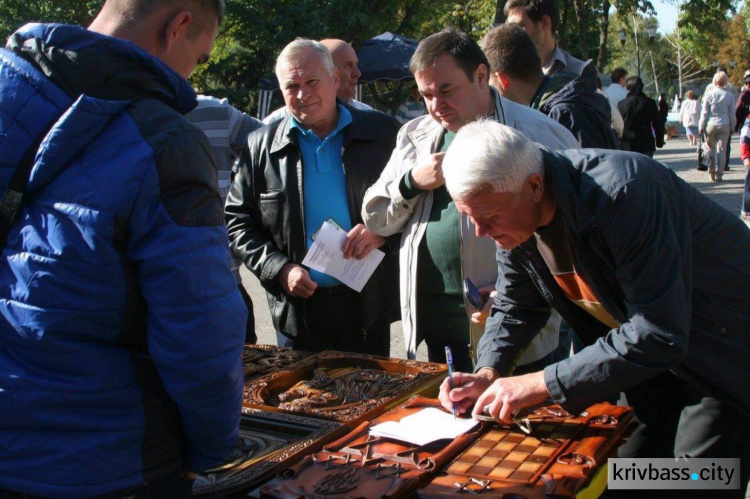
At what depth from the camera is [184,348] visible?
1.49m

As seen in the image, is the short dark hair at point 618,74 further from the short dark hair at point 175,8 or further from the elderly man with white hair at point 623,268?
the short dark hair at point 175,8

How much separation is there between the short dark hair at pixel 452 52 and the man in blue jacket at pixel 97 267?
1.54m

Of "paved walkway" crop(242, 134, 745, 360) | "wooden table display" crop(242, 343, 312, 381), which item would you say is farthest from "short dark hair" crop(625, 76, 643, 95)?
"wooden table display" crop(242, 343, 312, 381)

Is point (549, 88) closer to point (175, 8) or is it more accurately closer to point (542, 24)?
point (542, 24)

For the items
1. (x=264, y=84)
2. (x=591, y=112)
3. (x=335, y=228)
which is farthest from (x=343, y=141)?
(x=264, y=84)

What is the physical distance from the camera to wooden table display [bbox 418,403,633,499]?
170 centimetres

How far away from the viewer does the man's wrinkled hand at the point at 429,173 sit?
281 cm

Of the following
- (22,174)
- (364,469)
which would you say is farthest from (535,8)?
(22,174)

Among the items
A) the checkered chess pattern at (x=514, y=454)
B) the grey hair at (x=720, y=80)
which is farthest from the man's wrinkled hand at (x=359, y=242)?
the grey hair at (x=720, y=80)

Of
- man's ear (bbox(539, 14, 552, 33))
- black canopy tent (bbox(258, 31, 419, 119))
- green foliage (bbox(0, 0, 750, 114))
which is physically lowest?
man's ear (bbox(539, 14, 552, 33))

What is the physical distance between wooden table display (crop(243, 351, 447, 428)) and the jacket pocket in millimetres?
676

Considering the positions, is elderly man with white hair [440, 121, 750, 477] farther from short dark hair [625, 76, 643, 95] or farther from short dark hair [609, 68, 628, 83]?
short dark hair [609, 68, 628, 83]

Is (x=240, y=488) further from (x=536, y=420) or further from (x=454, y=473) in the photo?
(x=536, y=420)

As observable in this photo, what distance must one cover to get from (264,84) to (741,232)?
543 inches
